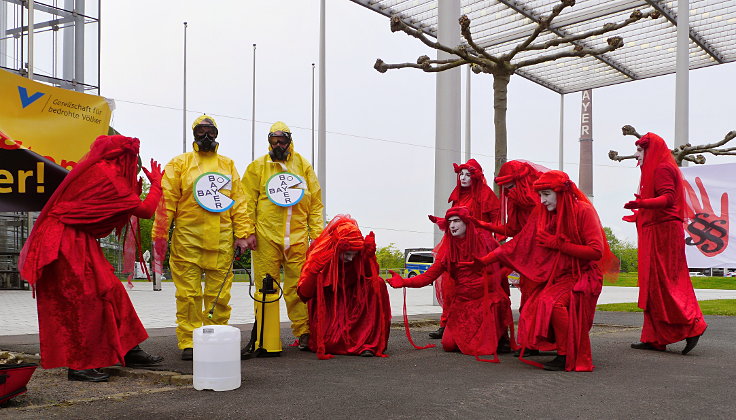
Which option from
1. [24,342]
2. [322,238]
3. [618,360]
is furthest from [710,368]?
[24,342]

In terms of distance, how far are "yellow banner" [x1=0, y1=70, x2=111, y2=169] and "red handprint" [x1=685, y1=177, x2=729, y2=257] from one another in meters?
10.3

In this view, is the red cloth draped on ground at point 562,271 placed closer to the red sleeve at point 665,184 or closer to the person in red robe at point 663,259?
the red sleeve at point 665,184

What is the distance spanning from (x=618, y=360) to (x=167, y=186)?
4.36 meters

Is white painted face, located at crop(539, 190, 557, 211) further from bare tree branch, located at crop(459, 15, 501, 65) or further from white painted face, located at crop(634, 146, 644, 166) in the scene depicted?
bare tree branch, located at crop(459, 15, 501, 65)

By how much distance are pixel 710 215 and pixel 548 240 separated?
9.01 m

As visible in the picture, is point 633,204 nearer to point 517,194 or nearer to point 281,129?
point 517,194

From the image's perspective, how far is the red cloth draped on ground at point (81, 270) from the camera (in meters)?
5.26

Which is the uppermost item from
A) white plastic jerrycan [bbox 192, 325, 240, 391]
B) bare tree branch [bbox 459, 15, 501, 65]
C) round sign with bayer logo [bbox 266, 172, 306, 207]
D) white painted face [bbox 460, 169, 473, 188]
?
bare tree branch [bbox 459, 15, 501, 65]

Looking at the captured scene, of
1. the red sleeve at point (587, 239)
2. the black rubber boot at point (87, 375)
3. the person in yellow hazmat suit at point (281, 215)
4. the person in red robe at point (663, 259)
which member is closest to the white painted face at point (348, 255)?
the person in yellow hazmat suit at point (281, 215)

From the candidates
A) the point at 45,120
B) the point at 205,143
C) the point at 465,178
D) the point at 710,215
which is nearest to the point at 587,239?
the point at 465,178

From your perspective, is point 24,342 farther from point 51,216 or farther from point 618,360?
point 618,360

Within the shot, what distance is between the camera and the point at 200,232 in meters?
6.48

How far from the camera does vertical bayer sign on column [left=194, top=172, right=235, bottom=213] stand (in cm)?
648

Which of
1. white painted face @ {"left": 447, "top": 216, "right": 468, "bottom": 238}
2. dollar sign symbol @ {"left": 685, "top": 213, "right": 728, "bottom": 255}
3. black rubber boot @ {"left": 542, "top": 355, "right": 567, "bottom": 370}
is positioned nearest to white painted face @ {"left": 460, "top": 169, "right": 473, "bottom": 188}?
white painted face @ {"left": 447, "top": 216, "right": 468, "bottom": 238}
